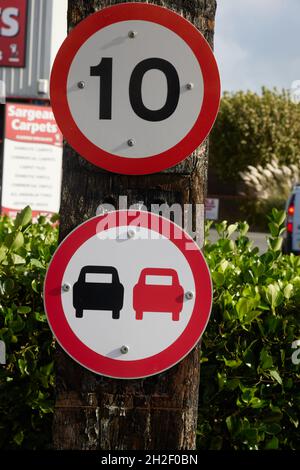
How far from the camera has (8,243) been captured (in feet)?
12.5

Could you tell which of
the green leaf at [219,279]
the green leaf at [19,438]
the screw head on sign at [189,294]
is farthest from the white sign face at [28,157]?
the screw head on sign at [189,294]

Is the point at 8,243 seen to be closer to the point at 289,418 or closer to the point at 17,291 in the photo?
the point at 17,291

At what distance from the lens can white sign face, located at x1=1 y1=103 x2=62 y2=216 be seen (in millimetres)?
14094

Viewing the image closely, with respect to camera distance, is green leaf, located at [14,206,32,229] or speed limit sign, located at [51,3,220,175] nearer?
speed limit sign, located at [51,3,220,175]

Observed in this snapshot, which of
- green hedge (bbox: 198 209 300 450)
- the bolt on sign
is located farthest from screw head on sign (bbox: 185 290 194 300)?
the bolt on sign

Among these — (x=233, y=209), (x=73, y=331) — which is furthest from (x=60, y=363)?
(x=233, y=209)

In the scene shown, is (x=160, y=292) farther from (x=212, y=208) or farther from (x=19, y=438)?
(x=212, y=208)

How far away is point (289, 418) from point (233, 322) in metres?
0.47

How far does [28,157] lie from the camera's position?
14.2 meters
